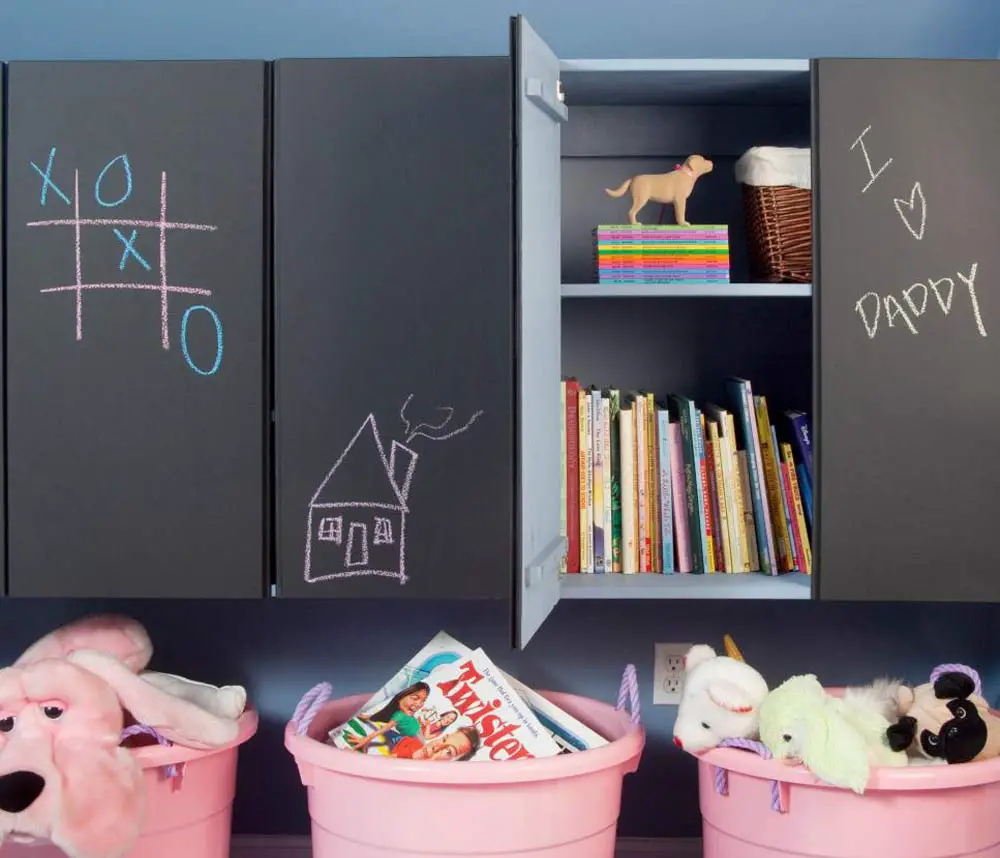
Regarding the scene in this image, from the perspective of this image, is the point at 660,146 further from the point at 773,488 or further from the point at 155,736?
the point at 155,736

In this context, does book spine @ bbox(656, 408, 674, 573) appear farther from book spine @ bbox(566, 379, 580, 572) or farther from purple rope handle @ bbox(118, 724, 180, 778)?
purple rope handle @ bbox(118, 724, 180, 778)

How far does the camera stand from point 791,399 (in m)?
2.01

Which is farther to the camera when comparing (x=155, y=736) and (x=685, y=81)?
(x=685, y=81)

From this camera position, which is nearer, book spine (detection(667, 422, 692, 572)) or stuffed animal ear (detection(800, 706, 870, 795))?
stuffed animal ear (detection(800, 706, 870, 795))

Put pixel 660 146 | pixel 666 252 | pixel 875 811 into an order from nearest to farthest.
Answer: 1. pixel 875 811
2. pixel 666 252
3. pixel 660 146

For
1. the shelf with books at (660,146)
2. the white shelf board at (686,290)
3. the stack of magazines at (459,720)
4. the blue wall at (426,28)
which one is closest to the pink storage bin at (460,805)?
the stack of magazines at (459,720)

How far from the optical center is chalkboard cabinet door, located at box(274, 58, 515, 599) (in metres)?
1.61

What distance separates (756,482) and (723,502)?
6 centimetres

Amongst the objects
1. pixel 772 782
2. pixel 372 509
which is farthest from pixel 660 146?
pixel 772 782

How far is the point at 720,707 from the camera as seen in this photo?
5.32 ft

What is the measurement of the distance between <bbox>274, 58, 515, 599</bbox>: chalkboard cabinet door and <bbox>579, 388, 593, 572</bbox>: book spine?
0.76 feet

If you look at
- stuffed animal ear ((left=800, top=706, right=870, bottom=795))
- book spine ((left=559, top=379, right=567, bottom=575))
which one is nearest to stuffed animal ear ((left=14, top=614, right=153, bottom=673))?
book spine ((left=559, top=379, right=567, bottom=575))

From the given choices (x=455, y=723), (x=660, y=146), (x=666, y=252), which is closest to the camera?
(x=455, y=723)

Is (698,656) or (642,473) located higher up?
(642,473)
